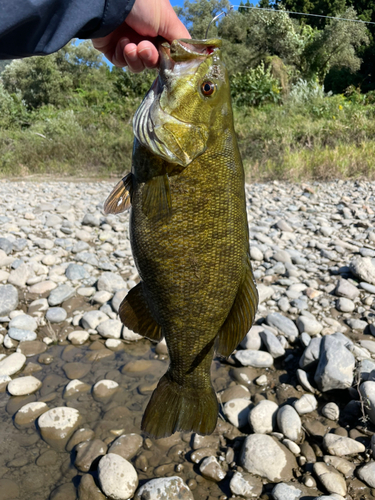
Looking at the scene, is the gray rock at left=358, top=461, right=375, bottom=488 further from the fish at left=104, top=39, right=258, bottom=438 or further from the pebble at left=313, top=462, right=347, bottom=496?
the fish at left=104, top=39, right=258, bottom=438

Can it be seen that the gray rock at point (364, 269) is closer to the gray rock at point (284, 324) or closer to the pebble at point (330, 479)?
the gray rock at point (284, 324)

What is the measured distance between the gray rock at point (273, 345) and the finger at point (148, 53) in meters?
2.90

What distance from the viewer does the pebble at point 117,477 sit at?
2.71 metres

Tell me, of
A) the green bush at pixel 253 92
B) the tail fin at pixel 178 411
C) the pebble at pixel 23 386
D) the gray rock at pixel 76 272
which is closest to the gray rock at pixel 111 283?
the gray rock at pixel 76 272

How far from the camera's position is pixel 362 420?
3137 mm

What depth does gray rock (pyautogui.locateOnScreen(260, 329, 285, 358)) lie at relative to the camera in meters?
4.02

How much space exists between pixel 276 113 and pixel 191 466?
15.1 metres

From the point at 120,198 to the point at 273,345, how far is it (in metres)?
2.75

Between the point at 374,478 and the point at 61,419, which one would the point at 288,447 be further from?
the point at 61,419

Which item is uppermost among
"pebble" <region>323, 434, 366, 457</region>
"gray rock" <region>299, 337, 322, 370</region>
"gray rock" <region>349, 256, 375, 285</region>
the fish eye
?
the fish eye

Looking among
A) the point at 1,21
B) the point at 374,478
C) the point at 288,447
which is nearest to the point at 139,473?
the point at 288,447

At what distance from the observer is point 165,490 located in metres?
2.69

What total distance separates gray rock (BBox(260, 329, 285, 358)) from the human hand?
2895 millimetres

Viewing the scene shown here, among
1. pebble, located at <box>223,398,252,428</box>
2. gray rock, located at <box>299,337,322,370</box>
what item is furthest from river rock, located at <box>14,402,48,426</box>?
gray rock, located at <box>299,337,322,370</box>
